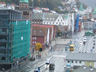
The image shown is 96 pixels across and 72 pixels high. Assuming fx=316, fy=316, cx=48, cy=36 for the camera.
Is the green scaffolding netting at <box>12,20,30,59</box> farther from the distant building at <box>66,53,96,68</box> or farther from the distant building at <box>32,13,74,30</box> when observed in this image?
the distant building at <box>32,13,74,30</box>

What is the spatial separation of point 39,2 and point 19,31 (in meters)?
36.4

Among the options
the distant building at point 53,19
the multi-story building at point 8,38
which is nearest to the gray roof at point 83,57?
the multi-story building at point 8,38

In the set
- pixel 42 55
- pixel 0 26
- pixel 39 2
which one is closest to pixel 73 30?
pixel 39 2

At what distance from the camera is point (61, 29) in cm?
3388

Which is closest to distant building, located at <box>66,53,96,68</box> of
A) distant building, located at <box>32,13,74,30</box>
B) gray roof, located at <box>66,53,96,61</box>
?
gray roof, located at <box>66,53,96,61</box>

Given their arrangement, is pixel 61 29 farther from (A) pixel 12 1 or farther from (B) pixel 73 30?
(A) pixel 12 1

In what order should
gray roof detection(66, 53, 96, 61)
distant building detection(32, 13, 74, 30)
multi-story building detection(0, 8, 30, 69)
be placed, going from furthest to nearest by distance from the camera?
1. distant building detection(32, 13, 74, 30)
2. multi-story building detection(0, 8, 30, 69)
3. gray roof detection(66, 53, 96, 61)

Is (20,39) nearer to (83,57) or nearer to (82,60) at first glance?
(83,57)

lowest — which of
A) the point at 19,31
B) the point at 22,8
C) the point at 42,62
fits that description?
the point at 42,62

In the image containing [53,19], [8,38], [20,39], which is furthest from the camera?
[53,19]

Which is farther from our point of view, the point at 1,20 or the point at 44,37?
the point at 44,37

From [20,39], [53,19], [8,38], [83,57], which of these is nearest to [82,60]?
[83,57]

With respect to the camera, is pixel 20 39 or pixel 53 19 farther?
pixel 53 19

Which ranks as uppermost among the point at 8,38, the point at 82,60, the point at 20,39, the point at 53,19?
the point at 53,19
